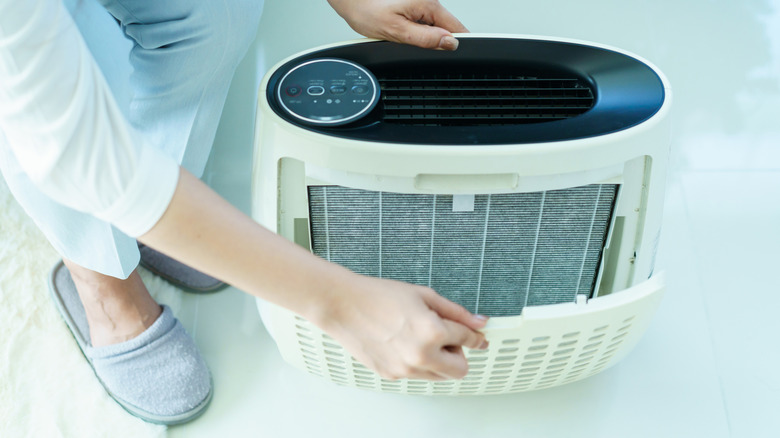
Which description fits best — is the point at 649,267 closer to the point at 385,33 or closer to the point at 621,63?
the point at 621,63

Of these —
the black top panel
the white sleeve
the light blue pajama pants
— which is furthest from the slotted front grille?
the white sleeve

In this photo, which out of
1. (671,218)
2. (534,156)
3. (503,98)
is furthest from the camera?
(671,218)

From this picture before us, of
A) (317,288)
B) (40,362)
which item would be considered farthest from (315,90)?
(40,362)

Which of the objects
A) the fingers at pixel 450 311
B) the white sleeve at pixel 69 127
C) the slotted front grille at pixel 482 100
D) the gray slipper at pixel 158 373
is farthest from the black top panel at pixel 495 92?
the gray slipper at pixel 158 373

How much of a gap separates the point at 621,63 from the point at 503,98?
15 cm

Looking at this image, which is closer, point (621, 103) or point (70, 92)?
point (70, 92)

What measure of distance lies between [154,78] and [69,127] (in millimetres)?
408

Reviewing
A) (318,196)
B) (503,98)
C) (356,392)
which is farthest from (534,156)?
(356,392)

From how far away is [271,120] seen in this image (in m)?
0.79

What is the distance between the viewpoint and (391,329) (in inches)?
24.5

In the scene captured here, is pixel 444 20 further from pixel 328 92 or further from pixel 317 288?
pixel 317 288

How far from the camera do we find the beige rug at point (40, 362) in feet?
3.24

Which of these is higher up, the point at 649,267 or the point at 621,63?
the point at 621,63

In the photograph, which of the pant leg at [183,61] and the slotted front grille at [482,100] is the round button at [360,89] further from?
the pant leg at [183,61]
